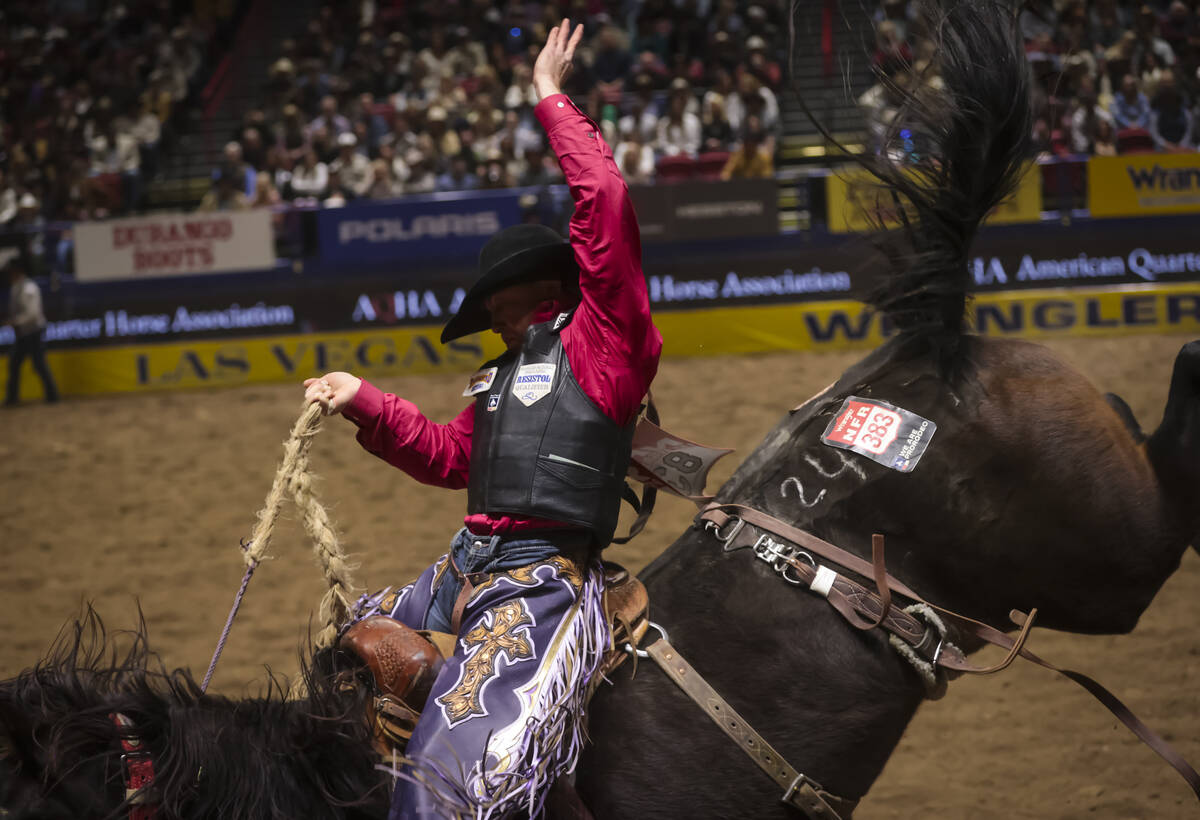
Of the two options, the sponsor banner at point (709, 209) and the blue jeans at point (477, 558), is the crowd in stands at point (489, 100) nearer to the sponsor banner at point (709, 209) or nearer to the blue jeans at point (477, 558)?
the sponsor banner at point (709, 209)

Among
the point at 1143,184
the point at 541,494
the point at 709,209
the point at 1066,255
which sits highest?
the point at 541,494

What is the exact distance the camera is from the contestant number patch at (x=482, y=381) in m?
2.53

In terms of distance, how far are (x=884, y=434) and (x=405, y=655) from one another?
112cm

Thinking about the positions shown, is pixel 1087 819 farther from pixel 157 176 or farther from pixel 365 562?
pixel 157 176

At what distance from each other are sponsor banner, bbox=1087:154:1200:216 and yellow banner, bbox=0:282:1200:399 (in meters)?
0.78

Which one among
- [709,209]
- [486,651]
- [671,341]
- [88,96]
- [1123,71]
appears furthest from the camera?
[88,96]

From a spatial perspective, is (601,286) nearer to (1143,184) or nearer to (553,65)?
(553,65)

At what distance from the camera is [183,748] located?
2.18 metres

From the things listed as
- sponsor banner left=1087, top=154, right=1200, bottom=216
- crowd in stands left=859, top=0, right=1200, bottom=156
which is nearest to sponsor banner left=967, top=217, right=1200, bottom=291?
sponsor banner left=1087, top=154, right=1200, bottom=216

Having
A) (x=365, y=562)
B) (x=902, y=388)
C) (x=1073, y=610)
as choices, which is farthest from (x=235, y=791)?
(x=365, y=562)

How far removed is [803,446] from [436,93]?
1453cm

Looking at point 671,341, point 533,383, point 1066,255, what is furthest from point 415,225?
point 533,383

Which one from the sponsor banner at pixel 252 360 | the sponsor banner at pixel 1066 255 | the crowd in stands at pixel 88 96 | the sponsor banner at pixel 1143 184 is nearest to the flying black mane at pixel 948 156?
the sponsor banner at pixel 1066 255

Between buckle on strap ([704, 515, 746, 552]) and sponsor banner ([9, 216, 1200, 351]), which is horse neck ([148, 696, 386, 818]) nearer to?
buckle on strap ([704, 515, 746, 552])
